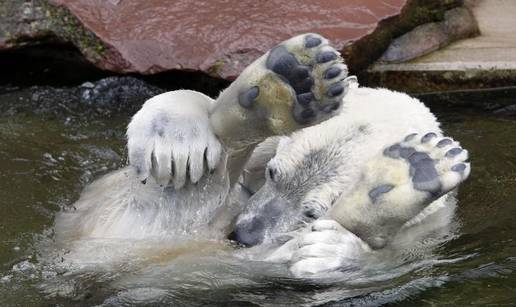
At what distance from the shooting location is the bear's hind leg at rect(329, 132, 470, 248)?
9.10 feet

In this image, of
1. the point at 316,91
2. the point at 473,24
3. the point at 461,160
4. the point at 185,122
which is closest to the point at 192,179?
the point at 185,122

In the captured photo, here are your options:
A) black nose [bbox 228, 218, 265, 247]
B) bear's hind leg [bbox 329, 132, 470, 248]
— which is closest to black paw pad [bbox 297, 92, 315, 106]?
bear's hind leg [bbox 329, 132, 470, 248]

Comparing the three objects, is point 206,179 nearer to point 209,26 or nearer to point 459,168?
point 459,168

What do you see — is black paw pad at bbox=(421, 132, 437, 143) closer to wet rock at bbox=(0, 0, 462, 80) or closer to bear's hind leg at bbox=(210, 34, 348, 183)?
bear's hind leg at bbox=(210, 34, 348, 183)

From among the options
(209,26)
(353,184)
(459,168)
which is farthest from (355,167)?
(209,26)

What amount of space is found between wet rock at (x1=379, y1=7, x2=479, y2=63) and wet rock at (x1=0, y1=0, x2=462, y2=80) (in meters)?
0.16

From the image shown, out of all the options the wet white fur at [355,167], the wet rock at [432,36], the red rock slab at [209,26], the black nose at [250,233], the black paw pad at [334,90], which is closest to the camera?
the black paw pad at [334,90]

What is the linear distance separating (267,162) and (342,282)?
797mm

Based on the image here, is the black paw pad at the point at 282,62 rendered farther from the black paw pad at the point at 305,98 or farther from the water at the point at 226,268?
the water at the point at 226,268

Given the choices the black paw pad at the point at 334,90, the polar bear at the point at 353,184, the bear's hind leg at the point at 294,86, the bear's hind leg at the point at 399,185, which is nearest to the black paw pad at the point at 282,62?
the bear's hind leg at the point at 294,86

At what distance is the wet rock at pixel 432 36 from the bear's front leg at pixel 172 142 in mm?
2227

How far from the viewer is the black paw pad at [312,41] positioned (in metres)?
2.70

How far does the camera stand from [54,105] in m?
4.62

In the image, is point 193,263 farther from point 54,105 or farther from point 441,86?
point 441,86
